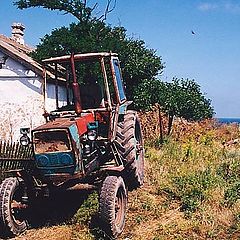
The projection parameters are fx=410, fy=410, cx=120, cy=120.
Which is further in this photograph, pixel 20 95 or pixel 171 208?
pixel 20 95

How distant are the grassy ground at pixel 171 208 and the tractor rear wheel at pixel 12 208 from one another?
183mm

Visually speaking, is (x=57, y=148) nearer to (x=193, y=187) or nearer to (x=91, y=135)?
(x=91, y=135)

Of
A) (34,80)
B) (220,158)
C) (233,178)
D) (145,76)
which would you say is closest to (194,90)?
(145,76)

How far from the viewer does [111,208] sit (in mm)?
5727

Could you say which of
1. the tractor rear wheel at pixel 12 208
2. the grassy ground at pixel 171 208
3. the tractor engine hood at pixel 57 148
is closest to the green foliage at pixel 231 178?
the grassy ground at pixel 171 208

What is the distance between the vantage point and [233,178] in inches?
323

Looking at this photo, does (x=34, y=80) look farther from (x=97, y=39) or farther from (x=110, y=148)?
(x=110, y=148)

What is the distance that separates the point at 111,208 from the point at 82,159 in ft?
3.03

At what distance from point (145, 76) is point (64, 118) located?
1152cm

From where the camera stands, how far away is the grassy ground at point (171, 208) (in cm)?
599

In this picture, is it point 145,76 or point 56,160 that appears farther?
point 145,76

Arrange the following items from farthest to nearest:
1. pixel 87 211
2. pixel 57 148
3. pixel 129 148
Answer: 1. pixel 129 148
2. pixel 87 211
3. pixel 57 148

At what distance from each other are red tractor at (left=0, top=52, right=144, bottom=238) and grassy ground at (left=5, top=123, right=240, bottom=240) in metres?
0.39

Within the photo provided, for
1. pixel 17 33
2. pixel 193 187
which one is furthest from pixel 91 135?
pixel 17 33
